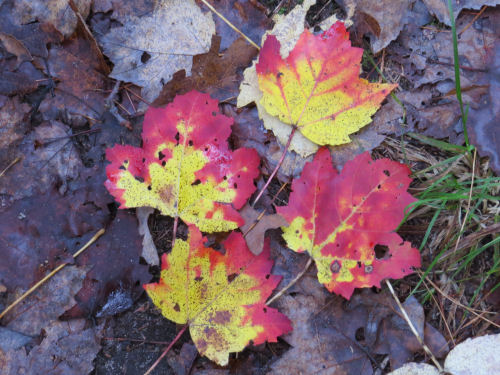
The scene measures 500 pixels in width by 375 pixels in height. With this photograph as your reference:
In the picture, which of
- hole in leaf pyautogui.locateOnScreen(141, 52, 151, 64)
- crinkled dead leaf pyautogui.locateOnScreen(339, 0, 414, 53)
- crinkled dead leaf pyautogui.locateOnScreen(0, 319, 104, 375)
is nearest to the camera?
crinkled dead leaf pyautogui.locateOnScreen(0, 319, 104, 375)

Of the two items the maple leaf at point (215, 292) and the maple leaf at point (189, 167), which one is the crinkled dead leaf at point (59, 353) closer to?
the maple leaf at point (215, 292)

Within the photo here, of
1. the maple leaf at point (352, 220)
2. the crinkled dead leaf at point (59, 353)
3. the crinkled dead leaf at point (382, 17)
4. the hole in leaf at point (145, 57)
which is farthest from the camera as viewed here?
the hole in leaf at point (145, 57)

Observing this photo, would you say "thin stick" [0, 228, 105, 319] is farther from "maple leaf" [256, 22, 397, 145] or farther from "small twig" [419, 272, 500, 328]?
"small twig" [419, 272, 500, 328]

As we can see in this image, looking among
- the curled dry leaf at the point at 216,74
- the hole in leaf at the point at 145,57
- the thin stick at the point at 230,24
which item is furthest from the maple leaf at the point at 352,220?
the hole in leaf at the point at 145,57

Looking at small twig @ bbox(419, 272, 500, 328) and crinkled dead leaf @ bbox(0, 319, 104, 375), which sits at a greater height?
small twig @ bbox(419, 272, 500, 328)

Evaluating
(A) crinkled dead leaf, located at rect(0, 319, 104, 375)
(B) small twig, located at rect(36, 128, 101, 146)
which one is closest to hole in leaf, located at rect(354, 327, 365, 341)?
(A) crinkled dead leaf, located at rect(0, 319, 104, 375)

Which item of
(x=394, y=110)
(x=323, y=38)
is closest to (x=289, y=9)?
(x=323, y=38)
